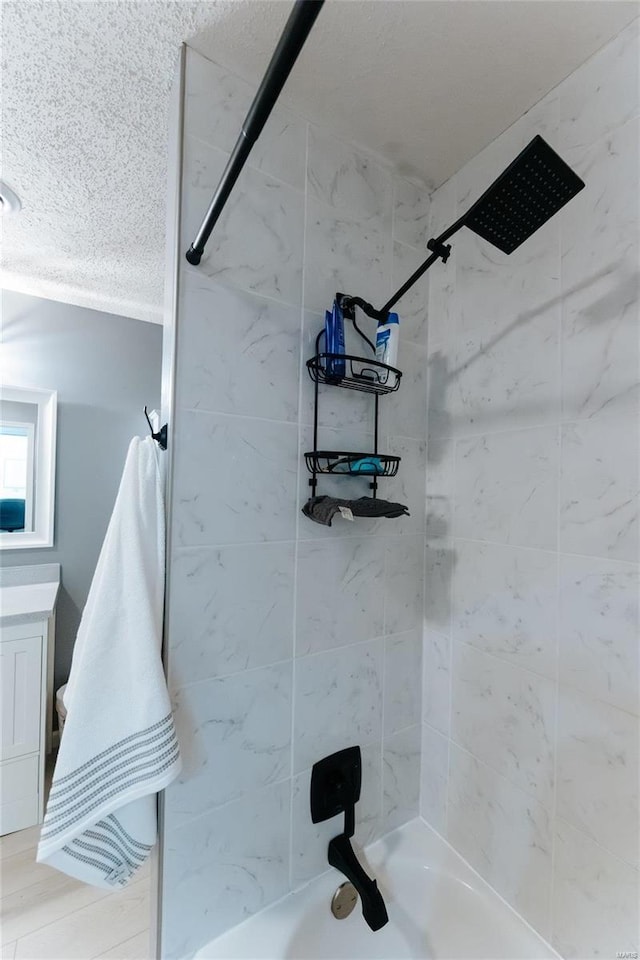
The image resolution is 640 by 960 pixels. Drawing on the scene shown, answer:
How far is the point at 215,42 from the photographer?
0.78m

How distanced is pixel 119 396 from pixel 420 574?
198 cm

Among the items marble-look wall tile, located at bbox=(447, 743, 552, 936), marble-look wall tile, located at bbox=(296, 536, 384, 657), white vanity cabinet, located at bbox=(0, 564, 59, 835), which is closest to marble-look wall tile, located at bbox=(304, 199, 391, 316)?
marble-look wall tile, located at bbox=(296, 536, 384, 657)

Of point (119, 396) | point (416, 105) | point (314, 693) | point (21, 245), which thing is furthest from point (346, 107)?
point (119, 396)

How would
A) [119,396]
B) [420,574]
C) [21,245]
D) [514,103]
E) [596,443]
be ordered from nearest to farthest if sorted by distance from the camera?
[596,443]
[514,103]
[420,574]
[21,245]
[119,396]

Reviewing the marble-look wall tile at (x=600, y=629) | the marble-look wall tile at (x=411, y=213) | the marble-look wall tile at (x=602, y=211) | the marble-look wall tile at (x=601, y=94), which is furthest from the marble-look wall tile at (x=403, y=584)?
the marble-look wall tile at (x=601, y=94)

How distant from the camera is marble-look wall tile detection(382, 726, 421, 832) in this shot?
105 cm

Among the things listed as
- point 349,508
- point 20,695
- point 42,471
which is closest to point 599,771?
point 349,508

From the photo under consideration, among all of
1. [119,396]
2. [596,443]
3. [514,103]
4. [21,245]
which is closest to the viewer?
[596,443]

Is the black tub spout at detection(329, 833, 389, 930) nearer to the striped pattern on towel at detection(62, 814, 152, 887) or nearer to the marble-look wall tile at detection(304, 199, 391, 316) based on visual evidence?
the striped pattern on towel at detection(62, 814, 152, 887)

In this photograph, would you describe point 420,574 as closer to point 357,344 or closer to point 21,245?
point 357,344

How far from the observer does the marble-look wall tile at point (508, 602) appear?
84 centimetres

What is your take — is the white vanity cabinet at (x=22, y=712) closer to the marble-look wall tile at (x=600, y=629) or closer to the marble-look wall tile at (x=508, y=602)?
the marble-look wall tile at (x=508, y=602)

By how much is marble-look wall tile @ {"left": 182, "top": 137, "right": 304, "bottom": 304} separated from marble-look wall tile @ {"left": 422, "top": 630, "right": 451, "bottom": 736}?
3.10 feet

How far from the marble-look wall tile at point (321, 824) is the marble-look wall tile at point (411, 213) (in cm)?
135
